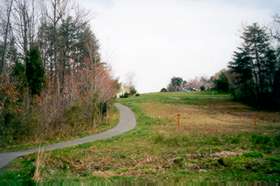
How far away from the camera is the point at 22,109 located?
20609mm

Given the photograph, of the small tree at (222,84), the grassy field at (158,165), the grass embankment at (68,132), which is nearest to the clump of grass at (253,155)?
the grassy field at (158,165)

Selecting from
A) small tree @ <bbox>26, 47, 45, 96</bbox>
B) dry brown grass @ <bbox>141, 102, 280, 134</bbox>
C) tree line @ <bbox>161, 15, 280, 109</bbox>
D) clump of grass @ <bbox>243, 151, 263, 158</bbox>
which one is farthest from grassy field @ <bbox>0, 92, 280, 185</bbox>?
tree line @ <bbox>161, 15, 280, 109</bbox>

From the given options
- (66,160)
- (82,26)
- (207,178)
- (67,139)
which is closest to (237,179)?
(207,178)

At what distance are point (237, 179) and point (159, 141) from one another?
8.96 metres

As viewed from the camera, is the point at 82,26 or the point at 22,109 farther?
the point at 82,26

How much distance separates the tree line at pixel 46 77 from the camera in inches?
784

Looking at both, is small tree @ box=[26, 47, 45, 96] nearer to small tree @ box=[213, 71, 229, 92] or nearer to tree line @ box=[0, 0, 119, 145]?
tree line @ box=[0, 0, 119, 145]

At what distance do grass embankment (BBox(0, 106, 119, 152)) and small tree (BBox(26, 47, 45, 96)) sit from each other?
561 centimetres

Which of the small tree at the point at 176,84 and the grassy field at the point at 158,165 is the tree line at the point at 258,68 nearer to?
the grassy field at the point at 158,165

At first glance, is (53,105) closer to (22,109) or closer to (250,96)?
(22,109)

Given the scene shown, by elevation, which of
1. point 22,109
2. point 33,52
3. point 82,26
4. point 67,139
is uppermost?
point 82,26

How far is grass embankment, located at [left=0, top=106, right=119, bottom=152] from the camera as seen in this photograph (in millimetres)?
18456

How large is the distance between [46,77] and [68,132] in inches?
397

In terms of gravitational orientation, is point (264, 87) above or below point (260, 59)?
below
